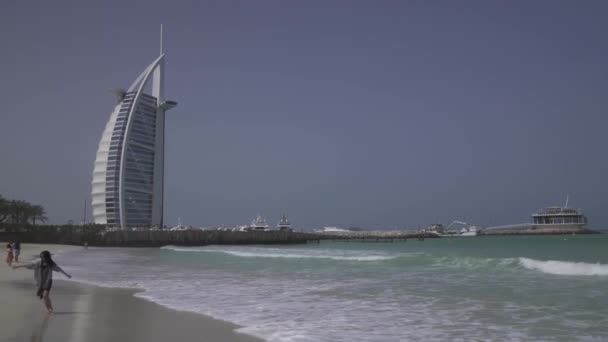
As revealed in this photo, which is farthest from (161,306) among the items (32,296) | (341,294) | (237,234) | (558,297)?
(237,234)

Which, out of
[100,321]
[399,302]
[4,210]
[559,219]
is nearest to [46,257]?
[100,321]

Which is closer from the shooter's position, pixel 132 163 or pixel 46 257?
pixel 46 257

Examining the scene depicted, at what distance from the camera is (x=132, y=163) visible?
306 ft

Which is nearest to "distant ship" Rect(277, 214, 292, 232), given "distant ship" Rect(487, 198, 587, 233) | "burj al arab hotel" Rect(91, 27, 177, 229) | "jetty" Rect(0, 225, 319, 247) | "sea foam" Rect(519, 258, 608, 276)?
"burj al arab hotel" Rect(91, 27, 177, 229)

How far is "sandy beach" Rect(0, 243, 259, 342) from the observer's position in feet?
26.4

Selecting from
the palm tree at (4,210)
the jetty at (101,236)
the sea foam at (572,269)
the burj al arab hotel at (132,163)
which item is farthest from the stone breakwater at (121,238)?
the sea foam at (572,269)

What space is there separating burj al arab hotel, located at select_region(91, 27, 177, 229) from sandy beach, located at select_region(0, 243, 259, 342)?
266ft

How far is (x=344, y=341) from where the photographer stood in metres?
8.05

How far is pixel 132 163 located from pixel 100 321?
88.3 meters

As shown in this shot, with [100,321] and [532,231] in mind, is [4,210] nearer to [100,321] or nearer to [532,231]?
[100,321]

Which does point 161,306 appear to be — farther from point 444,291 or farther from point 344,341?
point 444,291

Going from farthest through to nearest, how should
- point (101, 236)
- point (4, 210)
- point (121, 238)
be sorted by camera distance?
point (4, 210) < point (121, 238) < point (101, 236)

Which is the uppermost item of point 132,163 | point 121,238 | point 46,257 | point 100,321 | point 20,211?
point 132,163

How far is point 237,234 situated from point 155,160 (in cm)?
3505
